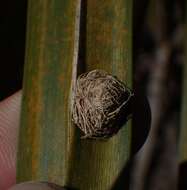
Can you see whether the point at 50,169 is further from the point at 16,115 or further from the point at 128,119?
the point at 16,115

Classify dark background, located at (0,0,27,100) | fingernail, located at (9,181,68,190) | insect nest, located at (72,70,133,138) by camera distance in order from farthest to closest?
1. dark background, located at (0,0,27,100)
2. insect nest, located at (72,70,133,138)
3. fingernail, located at (9,181,68,190)

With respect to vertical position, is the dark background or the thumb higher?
the dark background

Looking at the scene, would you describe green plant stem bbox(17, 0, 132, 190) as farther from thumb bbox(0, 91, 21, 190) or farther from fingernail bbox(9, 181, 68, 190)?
thumb bbox(0, 91, 21, 190)

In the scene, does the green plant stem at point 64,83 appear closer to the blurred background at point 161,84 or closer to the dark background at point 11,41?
the dark background at point 11,41

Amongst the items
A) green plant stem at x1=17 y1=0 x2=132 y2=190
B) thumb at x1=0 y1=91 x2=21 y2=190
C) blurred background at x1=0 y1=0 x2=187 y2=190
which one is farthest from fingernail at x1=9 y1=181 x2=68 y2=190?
blurred background at x1=0 y1=0 x2=187 y2=190

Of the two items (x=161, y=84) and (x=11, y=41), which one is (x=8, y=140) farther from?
(x=161, y=84)

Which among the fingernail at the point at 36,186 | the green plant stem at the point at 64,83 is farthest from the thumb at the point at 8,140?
the fingernail at the point at 36,186

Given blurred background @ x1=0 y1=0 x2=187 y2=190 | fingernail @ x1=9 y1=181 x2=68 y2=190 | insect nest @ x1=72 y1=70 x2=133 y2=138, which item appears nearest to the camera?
fingernail @ x1=9 y1=181 x2=68 y2=190
